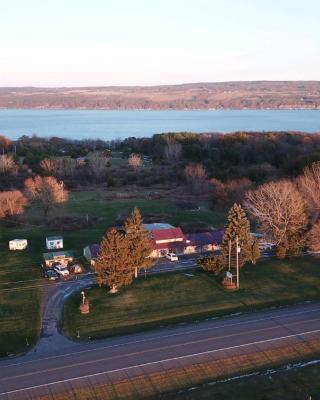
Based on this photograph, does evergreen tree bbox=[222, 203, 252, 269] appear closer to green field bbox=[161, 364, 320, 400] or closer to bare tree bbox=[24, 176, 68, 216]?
green field bbox=[161, 364, 320, 400]

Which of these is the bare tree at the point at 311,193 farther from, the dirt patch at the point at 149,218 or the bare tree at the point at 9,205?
the bare tree at the point at 9,205

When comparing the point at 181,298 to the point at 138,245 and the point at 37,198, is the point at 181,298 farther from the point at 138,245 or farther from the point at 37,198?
the point at 37,198

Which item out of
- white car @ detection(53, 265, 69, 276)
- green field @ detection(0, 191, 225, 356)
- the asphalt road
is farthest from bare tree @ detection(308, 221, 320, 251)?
white car @ detection(53, 265, 69, 276)

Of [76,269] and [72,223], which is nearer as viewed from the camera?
[76,269]

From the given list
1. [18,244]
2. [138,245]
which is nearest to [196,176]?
[18,244]

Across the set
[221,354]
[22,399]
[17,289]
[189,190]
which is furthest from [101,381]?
[189,190]

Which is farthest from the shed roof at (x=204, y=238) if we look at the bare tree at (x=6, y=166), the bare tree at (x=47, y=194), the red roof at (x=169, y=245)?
the bare tree at (x=6, y=166)
